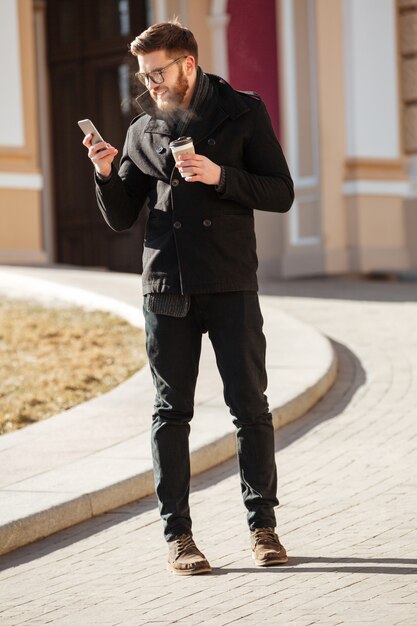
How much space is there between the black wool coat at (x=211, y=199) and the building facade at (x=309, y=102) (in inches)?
468

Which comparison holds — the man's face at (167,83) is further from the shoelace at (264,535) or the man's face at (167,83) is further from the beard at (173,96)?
Result: the shoelace at (264,535)

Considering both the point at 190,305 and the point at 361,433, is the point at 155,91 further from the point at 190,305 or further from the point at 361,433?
the point at 361,433

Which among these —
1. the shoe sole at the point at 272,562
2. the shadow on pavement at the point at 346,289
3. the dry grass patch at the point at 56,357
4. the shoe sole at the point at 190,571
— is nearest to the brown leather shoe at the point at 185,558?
the shoe sole at the point at 190,571

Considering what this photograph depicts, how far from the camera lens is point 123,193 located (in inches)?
187

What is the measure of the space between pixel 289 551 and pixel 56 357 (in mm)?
4791

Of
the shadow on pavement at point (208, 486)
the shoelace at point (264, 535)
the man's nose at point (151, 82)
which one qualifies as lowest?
the shadow on pavement at point (208, 486)

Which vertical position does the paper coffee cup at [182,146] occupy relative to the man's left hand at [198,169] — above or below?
above

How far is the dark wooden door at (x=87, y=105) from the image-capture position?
17.0 metres

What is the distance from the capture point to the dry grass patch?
8.18m

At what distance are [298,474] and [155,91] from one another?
2.32m

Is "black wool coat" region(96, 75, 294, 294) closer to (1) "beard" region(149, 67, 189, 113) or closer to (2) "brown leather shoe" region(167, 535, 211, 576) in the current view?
(1) "beard" region(149, 67, 189, 113)

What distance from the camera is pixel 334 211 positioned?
54.9 ft

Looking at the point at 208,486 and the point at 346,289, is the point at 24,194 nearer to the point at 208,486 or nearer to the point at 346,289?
the point at 346,289

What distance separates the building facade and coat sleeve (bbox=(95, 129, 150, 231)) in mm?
11813
